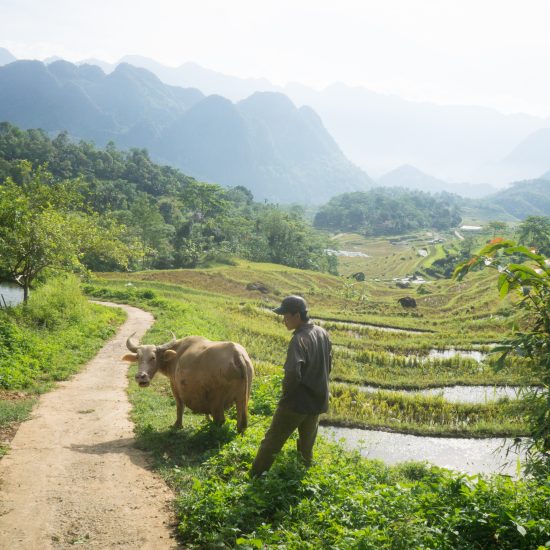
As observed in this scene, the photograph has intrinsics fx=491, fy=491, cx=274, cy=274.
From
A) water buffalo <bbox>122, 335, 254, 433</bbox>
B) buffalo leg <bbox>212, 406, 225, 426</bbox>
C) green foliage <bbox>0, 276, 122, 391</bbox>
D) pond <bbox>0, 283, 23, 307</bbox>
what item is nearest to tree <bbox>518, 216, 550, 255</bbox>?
pond <bbox>0, 283, 23, 307</bbox>

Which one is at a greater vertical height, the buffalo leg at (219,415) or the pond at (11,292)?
the buffalo leg at (219,415)

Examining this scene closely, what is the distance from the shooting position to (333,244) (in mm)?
111125

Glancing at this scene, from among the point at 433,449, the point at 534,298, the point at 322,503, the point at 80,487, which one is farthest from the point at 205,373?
the point at 433,449

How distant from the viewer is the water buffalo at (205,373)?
28.0 feet

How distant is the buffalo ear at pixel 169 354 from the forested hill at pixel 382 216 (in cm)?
14419

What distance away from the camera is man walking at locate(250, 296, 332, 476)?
621 centimetres

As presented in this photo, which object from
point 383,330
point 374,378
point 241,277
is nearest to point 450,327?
point 383,330

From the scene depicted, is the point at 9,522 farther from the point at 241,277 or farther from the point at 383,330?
the point at 241,277

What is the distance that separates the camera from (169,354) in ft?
31.4

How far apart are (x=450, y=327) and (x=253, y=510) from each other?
32.9m

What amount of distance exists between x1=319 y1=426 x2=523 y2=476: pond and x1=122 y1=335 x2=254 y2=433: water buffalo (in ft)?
15.9

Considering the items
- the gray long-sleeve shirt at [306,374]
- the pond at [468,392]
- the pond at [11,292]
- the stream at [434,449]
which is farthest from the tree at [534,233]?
the gray long-sleeve shirt at [306,374]

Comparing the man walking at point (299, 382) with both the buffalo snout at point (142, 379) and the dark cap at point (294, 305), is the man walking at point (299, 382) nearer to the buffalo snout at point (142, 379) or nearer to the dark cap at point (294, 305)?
the dark cap at point (294, 305)

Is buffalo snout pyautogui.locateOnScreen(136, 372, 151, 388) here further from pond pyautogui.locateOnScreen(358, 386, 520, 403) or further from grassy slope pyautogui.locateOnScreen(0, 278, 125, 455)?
pond pyautogui.locateOnScreen(358, 386, 520, 403)
